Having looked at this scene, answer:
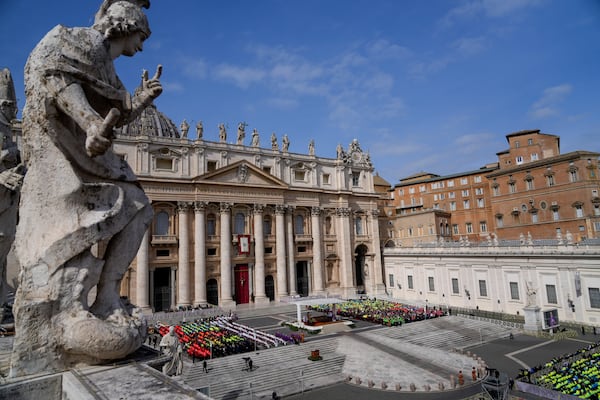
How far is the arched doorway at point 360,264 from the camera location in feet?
157

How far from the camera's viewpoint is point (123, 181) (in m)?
5.09

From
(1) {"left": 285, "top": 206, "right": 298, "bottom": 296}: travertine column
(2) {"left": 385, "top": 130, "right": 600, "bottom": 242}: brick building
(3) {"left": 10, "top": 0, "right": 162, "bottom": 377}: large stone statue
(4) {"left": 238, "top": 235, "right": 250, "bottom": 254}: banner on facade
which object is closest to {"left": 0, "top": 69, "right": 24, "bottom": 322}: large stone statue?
(3) {"left": 10, "top": 0, "right": 162, "bottom": 377}: large stone statue

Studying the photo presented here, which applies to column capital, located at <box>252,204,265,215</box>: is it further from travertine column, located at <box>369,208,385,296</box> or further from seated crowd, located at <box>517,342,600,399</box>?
seated crowd, located at <box>517,342,600,399</box>

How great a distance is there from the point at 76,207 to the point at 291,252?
121 feet

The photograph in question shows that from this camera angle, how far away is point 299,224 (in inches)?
1732

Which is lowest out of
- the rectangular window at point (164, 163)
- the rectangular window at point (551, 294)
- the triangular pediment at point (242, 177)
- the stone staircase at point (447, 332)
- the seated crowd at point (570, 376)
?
the stone staircase at point (447, 332)

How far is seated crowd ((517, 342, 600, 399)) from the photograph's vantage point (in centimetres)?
1438

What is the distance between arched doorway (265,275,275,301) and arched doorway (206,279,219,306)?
5627 millimetres

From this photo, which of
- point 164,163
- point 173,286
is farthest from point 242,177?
point 173,286

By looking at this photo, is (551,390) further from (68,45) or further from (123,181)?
(68,45)

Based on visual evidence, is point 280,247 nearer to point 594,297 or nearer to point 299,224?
point 299,224

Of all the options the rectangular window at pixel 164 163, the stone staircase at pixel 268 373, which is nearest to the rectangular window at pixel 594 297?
the stone staircase at pixel 268 373

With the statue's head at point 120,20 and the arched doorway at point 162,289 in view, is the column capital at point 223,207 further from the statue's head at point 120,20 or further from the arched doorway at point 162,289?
the statue's head at point 120,20

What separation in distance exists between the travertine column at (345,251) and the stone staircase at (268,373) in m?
22.7
